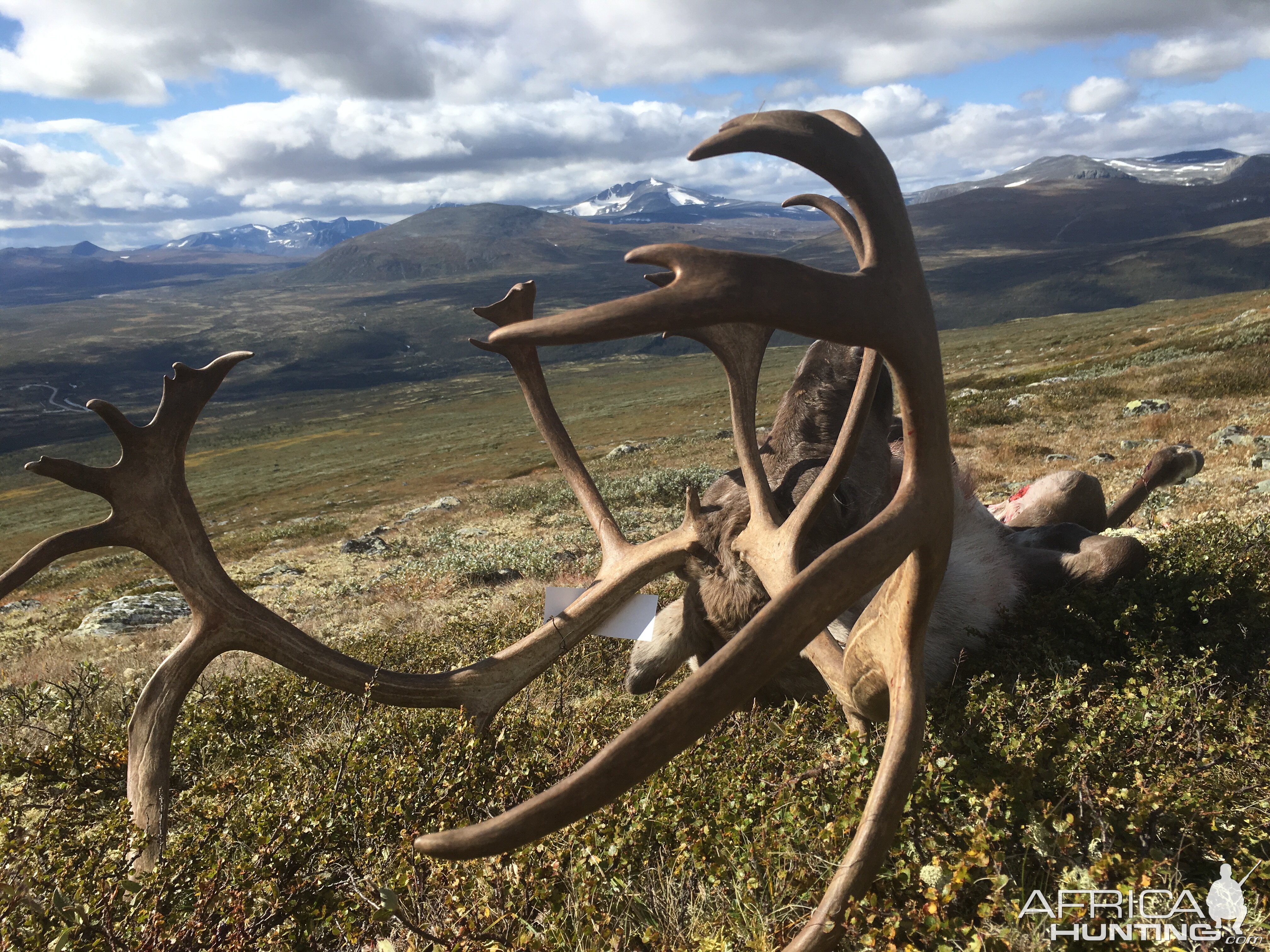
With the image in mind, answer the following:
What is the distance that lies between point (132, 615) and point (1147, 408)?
21.7 meters

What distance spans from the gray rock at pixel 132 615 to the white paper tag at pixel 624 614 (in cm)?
907

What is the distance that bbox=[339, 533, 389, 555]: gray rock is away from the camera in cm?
1762

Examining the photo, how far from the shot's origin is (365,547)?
1831cm

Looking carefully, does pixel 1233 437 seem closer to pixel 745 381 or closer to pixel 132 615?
pixel 745 381

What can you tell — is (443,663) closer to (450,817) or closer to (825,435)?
(450,817)

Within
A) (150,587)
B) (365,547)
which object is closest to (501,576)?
(365,547)

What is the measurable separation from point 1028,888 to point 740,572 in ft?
6.01

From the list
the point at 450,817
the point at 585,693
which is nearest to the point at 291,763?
the point at 450,817

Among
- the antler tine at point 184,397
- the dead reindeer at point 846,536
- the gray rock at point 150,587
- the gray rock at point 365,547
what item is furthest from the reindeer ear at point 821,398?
the gray rock at point 365,547

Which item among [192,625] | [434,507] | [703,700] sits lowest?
[434,507]

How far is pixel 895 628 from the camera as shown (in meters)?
2.65

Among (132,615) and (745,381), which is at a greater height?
(745,381)

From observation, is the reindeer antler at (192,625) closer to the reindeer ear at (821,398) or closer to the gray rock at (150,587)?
the reindeer ear at (821,398)

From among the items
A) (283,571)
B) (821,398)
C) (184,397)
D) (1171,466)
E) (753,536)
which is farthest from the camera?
(283,571)
